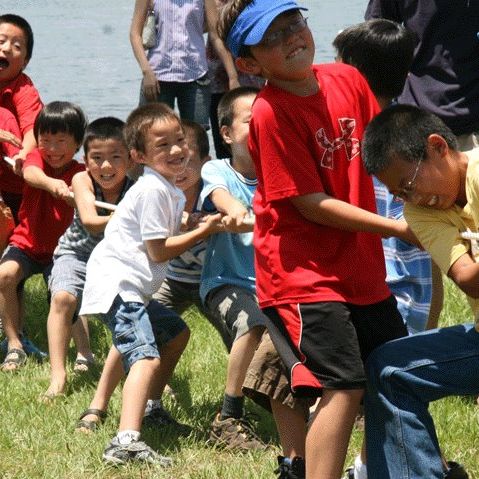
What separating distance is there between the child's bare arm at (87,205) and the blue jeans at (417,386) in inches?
73.2

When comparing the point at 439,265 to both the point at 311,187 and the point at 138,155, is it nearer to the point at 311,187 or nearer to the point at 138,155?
the point at 311,187

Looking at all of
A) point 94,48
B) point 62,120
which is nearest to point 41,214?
point 62,120

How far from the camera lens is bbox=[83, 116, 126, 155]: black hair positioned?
5.54 meters

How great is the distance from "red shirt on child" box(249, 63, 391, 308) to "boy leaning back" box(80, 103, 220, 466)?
711mm

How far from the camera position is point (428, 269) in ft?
15.9

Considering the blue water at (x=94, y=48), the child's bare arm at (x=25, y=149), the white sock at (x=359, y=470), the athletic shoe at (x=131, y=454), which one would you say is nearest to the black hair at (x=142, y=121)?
the athletic shoe at (x=131, y=454)

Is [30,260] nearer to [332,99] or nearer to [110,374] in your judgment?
[110,374]

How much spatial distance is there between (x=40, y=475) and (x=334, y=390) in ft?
4.14

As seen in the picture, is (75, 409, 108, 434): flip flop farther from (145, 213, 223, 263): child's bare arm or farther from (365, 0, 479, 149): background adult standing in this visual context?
(365, 0, 479, 149): background adult standing

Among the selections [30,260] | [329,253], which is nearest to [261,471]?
[329,253]

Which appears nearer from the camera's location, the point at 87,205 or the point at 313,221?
the point at 313,221

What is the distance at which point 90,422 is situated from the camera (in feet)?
16.4

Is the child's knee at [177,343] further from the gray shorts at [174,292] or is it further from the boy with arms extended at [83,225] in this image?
the boy with arms extended at [83,225]

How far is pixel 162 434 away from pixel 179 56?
3163 millimetres
